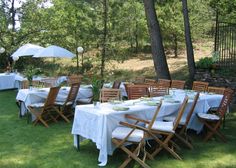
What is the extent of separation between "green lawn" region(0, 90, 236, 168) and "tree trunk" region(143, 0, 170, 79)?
403 cm

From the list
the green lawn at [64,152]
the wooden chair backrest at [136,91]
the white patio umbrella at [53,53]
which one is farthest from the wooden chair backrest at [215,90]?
the white patio umbrella at [53,53]

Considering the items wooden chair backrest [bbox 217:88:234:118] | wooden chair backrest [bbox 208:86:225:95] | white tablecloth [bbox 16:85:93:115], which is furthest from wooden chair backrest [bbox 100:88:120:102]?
wooden chair backrest [bbox 208:86:225:95]

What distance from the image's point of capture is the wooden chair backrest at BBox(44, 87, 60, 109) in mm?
8695

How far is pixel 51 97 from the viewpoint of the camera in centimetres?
883

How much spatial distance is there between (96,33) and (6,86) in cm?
456

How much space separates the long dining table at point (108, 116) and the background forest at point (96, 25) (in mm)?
8166

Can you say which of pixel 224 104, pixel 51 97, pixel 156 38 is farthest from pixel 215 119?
pixel 156 38

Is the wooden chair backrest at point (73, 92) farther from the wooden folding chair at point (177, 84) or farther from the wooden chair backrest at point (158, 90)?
the wooden folding chair at point (177, 84)

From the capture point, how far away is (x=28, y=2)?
23031 mm

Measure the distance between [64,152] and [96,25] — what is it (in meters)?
9.45

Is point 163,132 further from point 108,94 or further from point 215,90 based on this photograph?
point 215,90

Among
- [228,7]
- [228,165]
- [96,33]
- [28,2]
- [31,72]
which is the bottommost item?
[228,165]

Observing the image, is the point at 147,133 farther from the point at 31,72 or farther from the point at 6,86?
the point at 6,86

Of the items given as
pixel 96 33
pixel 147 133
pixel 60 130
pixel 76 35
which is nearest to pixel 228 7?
pixel 96 33
